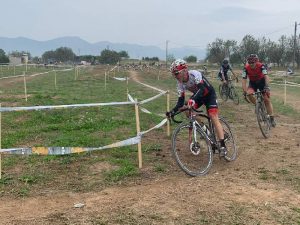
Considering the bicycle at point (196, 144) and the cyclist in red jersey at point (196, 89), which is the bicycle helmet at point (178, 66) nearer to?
the cyclist in red jersey at point (196, 89)

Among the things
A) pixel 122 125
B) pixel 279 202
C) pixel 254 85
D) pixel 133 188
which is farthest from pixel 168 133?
pixel 279 202

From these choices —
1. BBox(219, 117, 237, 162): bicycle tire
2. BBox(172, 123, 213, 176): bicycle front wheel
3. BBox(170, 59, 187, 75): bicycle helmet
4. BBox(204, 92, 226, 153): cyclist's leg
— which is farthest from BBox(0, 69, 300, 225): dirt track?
BBox(170, 59, 187, 75): bicycle helmet

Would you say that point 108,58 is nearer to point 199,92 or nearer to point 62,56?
point 62,56

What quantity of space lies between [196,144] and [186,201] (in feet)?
5.82

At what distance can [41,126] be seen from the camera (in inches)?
432

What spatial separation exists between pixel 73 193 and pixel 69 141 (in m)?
3.31

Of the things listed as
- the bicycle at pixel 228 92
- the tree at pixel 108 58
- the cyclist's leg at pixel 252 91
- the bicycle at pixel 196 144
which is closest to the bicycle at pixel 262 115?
the cyclist's leg at pixel 252 91

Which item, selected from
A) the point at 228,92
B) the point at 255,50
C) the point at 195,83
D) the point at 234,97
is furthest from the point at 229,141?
the point at 255,50

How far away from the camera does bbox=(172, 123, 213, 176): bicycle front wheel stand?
6.65 metres

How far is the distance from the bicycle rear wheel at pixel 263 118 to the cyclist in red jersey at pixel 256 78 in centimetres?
23

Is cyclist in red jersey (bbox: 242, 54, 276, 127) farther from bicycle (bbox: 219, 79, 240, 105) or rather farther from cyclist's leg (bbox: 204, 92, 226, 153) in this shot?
bicycle (bbox: 219, 79, 240, 105)

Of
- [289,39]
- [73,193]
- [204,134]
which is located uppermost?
[289,39]

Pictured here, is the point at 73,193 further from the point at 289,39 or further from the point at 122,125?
the point at 289,39

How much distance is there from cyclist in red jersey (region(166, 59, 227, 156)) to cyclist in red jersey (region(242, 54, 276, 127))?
330 cm
